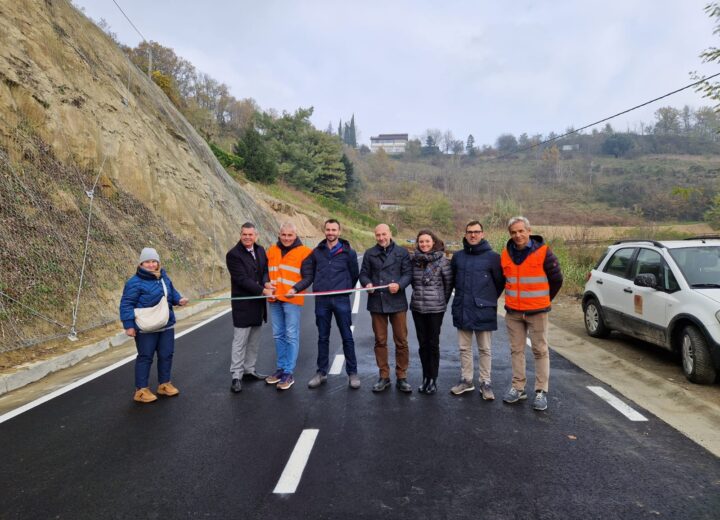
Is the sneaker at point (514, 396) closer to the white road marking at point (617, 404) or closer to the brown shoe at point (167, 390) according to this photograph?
the white road marking at point (617, 404)

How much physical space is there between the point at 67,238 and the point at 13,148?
2840 mm

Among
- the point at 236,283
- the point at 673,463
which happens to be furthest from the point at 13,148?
the point at 673,463

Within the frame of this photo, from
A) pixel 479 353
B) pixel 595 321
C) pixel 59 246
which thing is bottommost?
pixel 595 321

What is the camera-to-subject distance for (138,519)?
10.00 ft

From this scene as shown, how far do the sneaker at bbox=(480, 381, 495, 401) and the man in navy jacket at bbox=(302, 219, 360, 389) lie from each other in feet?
4.76

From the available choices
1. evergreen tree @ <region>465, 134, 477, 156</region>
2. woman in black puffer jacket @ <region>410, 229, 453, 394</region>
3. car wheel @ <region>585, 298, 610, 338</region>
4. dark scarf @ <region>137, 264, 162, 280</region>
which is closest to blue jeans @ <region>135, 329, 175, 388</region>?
dark scarf @ <region>137, 264, 162, 280</region>

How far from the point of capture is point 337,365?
6930mm

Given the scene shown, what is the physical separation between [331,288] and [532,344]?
2.40 meters

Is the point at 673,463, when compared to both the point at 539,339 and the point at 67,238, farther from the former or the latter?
the point at 67,238

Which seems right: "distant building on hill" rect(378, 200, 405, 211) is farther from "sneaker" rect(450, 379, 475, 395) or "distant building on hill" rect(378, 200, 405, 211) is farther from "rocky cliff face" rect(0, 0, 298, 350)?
"sneaker" rect(450, 379, 475, 395)

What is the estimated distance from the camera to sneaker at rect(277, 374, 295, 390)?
5746 mm

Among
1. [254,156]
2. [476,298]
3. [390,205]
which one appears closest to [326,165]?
[254,156]

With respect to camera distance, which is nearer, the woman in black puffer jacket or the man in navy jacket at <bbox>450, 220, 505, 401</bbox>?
the man in navy jacket at <bbox>450, 220, 505, 401</bbox>

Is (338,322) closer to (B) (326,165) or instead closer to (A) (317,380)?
(A) (317,380)
